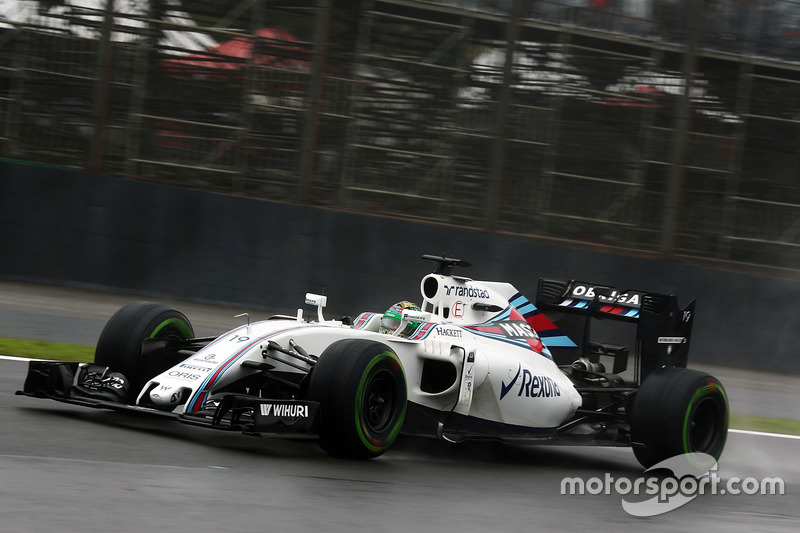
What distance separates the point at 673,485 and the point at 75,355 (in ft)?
19.7

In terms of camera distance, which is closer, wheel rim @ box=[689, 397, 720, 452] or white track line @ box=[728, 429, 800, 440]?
wheel rim @ box=[689, 397, 720, 452]

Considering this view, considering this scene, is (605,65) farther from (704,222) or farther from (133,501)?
(133,501)

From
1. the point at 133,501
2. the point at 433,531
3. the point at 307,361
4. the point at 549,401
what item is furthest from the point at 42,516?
the point at 549,401

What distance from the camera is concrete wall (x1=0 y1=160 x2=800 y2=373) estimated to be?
14578mm

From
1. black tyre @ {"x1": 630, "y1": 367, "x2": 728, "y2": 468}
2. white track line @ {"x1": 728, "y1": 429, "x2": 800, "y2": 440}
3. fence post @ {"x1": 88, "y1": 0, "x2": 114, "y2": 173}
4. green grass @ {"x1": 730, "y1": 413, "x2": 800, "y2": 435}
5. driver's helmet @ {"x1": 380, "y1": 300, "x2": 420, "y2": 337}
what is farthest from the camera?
fence post @ {"x1": 88, "y1": 0, "x2": 114, "y2": 173}

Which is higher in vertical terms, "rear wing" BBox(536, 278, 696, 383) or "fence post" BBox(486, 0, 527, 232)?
"fence post" BBox(486, 0, 527, 232)

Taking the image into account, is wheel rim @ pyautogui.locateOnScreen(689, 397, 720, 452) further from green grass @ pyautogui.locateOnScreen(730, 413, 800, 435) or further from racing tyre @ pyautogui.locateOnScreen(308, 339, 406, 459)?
green grass @ pyautogui.locateOnScreen(730, 413, 800, 435)

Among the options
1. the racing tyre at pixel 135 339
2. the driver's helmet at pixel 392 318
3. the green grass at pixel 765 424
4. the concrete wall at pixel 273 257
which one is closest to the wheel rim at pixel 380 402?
the driver's helmet at pixel 392 318

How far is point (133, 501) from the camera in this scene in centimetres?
495

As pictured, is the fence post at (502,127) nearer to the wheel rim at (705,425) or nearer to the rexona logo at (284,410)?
the wheel rim at (705,425)

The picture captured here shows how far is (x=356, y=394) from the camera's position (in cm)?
645

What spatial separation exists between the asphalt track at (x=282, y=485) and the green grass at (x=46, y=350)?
133 centimetres

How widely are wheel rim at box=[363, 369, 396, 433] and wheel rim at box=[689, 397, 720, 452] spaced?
2869 mm

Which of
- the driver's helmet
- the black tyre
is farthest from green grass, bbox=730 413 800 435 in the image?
the driver's helmet
